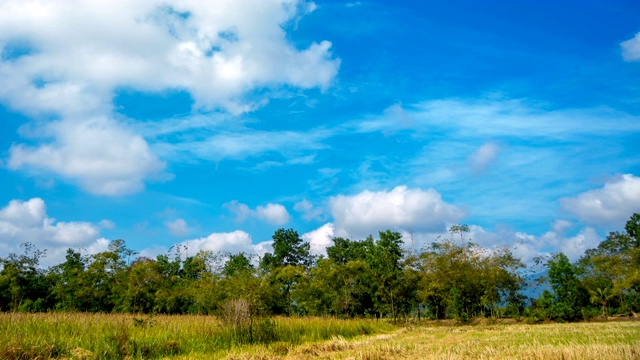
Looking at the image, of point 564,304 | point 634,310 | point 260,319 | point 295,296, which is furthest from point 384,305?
point 260,319

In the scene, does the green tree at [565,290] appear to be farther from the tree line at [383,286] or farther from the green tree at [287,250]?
the green tree at [287,250]

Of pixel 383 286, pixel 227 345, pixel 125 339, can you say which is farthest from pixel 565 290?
pixel 125 339

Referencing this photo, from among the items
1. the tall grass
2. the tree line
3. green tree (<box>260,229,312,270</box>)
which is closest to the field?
the tall grass

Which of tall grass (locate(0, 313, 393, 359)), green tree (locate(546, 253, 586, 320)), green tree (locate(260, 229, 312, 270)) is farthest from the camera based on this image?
green tree (locate(260, 229, 312, 270))

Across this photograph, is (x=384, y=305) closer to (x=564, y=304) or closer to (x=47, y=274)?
(x=564, y=304)

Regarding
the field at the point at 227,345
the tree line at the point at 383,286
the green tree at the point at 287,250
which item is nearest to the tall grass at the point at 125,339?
the field at the point at 227,345

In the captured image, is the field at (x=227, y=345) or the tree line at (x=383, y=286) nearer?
the field at (x=227, y=345)

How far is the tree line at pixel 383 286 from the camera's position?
123ft

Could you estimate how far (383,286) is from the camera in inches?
1580

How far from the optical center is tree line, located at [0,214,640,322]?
37.4 m

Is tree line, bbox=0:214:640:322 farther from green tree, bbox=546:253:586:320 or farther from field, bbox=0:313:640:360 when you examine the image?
field, bbox=0:313:640:360

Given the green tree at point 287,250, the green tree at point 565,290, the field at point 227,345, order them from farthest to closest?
the green tree at point 287,250 → the green tree at point 565,290 → the field at point 227,345

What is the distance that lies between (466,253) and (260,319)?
32.9 meters

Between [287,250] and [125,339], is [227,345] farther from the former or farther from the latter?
[287,250]
